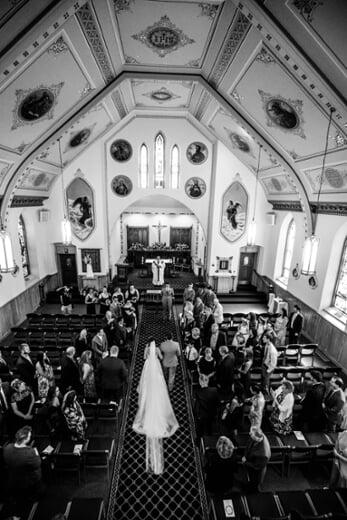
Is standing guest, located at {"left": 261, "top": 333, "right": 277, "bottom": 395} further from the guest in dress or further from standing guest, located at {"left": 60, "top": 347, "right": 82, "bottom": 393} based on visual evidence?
standing guest, located at {"left": 60, "top": 347, "right": 82, "bottom": 393}

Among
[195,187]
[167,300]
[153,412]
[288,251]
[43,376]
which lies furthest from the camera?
[195,187]

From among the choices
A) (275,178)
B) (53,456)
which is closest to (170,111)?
(275,178)

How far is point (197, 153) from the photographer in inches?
552

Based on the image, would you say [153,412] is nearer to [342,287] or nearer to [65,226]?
[65,226]

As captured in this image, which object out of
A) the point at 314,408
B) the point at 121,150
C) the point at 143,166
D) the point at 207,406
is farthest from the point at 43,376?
the point at 121,150

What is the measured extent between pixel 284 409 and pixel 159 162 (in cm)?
1214

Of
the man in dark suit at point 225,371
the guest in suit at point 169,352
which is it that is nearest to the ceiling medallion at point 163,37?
the guest in suit at point 169,352

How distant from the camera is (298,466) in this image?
5.27 metres

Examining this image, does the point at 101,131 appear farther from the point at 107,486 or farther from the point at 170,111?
the point at 107,486

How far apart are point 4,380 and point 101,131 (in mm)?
10373

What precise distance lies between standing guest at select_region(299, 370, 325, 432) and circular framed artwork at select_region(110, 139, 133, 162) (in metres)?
12.3

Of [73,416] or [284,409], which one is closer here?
[73,416]

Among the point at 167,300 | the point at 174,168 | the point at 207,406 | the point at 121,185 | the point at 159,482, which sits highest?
the point at 174,168

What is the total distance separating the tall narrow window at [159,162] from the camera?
13727 mm
